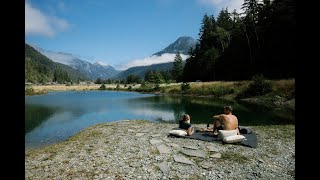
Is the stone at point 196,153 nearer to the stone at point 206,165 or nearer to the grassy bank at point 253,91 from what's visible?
the stone at point 206,165

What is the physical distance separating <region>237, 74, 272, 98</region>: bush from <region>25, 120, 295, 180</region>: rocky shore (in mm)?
35284

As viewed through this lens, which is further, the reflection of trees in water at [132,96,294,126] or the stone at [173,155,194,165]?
the reflection of trees in water at [132,96,294,126]

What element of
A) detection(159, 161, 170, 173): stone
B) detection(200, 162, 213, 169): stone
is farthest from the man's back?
detection(159, 161, 170, 173): stone

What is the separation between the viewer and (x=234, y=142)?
14570 millimetres

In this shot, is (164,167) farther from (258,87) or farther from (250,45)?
(250,45)

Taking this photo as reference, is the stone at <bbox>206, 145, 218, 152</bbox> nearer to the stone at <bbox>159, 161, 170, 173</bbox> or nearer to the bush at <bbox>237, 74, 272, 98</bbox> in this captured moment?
the stone at <bbox>159, 161, 170, 173</bbox>

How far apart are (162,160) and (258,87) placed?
4361 centimetres

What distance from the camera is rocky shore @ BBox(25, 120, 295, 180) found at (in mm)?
10562

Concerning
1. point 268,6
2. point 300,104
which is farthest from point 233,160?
point 268,6

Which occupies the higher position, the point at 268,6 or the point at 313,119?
the point at 268,6

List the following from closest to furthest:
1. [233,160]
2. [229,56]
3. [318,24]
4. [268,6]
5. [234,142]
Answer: [318,24], [233,160], [234,142], [268,6], [229,56]

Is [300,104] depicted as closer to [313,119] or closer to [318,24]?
[313,119]

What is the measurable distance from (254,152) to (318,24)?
12.1 m

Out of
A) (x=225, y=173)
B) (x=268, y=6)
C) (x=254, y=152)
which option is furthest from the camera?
(x=268, y=6)
